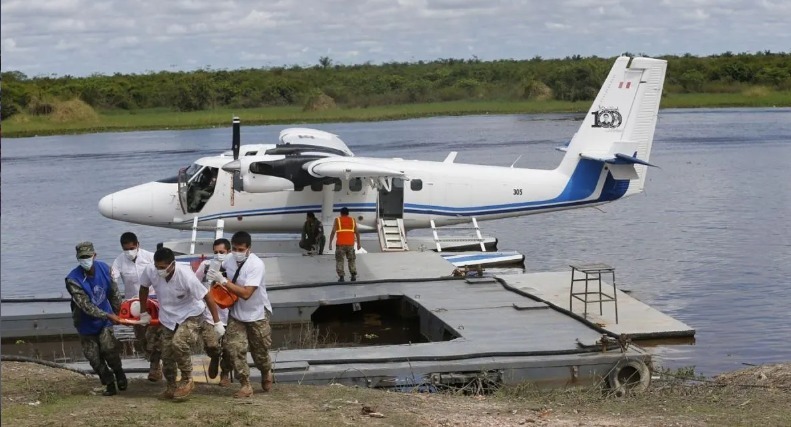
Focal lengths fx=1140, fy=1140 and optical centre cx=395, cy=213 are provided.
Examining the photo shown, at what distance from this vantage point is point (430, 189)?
24469 millimetres

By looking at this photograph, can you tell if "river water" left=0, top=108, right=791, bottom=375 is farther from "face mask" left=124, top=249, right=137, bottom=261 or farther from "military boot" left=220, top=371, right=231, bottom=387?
"military boot" left=220, top=371, right=231, bottom=387

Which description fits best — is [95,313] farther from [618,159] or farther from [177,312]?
[618,159]

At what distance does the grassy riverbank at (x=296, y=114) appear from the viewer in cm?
8131

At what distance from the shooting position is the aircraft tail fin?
2441cm

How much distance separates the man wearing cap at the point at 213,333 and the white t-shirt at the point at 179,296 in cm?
23

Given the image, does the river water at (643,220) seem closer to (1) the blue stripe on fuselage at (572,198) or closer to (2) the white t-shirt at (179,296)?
(1) the blue stripe on fuselage at (572,198)

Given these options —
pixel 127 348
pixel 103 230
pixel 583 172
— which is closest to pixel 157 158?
pixel 103 230

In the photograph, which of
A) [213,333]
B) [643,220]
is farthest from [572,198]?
[213,333]

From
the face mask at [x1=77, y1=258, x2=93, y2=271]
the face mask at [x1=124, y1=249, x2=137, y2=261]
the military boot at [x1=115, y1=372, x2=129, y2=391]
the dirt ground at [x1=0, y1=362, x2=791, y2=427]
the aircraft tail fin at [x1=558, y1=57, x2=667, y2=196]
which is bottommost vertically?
the dirt ground at [x1=0, y1=362, x2=791, y2=427]

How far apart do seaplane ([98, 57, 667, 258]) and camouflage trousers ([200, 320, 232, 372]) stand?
39.9 ft

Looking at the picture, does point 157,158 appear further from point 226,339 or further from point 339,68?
point 339,68

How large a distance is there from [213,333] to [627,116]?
15291 mm

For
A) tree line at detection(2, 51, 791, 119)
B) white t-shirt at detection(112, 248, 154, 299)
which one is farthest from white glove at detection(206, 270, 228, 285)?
tree line at detection(2, 51, 791, 119)

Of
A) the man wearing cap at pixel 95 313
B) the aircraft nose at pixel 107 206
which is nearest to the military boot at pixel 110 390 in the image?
the man wearing cap at pixel 95 313
